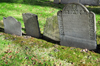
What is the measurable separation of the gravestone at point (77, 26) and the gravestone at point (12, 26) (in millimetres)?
2764

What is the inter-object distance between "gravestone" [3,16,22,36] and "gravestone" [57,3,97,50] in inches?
109

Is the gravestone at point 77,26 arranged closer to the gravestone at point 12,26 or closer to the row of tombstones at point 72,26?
the row of tombstones at point 72,26

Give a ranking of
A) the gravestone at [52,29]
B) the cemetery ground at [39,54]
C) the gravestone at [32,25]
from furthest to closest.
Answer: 1. the gravestone at [32,25]
2. the gravestone at [52,29]
3. the cemetery ground at [39,54]

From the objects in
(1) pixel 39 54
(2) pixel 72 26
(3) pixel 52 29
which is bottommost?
(1) pixel 39 54

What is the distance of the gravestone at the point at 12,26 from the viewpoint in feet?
21.2

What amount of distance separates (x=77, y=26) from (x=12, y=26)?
4.15m

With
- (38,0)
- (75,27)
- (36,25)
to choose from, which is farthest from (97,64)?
(38,0)

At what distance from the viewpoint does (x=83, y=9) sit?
4.23 meters

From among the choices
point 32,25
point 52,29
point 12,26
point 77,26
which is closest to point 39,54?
point 52,29

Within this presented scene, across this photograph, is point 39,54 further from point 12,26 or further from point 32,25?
point 12,26

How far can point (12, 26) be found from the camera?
6707mm

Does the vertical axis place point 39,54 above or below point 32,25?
below

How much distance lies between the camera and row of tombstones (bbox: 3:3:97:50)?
4344 millimetres

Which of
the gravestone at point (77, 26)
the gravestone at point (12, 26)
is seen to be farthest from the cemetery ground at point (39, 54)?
the gravestone at point (12, 26)
